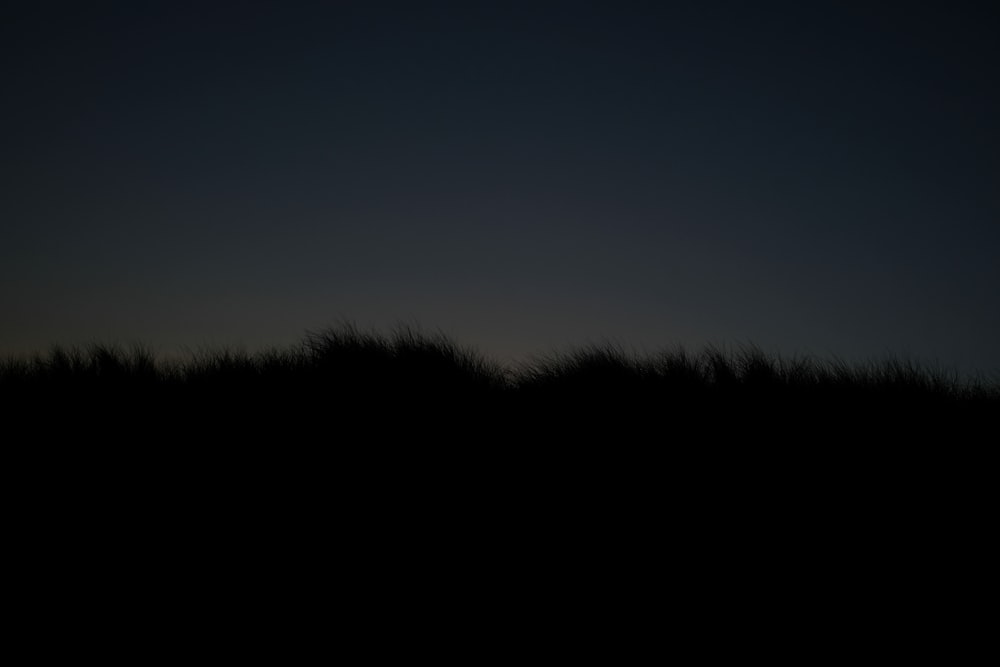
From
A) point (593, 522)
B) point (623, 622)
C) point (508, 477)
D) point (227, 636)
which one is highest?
point (508, 477)

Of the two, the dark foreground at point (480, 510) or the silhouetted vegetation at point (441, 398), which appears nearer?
the dark foreground at point (480, 510)

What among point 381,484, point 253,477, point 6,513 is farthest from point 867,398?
point 6,513

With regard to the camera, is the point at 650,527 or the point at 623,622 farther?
the point at 650,527

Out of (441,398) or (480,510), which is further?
(441,398)

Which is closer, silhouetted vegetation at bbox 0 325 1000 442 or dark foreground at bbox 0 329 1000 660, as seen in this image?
dark foreground at bbox 0 329 1000 660

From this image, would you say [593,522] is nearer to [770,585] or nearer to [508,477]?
[508,477]

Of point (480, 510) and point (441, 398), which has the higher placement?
point (441, 398)

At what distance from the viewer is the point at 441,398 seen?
4734 mm

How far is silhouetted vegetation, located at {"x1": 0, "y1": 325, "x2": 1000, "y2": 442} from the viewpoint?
437 centimetres

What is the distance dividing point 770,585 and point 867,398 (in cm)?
358

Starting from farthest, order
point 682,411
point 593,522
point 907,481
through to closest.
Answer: point 682,411 < point 907,481 < point 593,522

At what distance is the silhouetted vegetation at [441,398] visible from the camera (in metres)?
4.37

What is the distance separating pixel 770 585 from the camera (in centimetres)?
299

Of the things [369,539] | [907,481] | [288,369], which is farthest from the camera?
[288,369]
